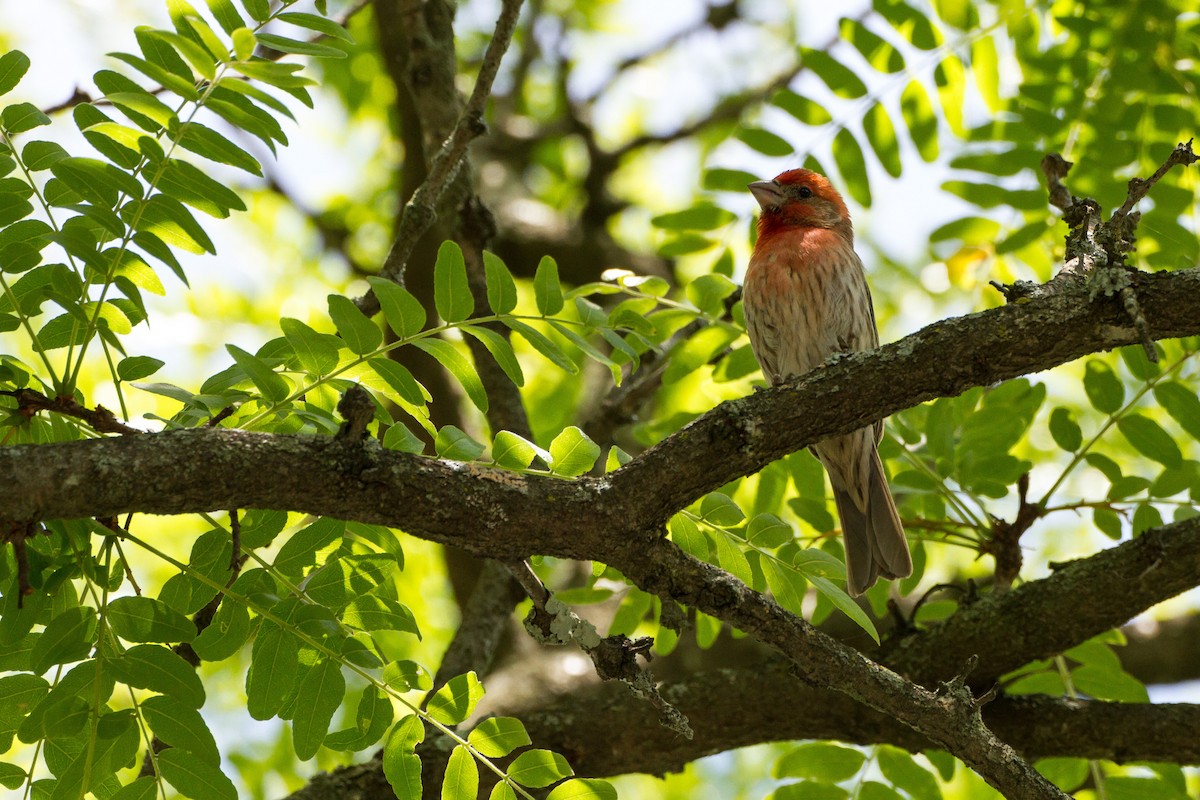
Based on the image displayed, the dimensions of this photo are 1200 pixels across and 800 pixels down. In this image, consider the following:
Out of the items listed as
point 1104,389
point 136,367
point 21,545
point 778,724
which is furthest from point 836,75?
point 21,545

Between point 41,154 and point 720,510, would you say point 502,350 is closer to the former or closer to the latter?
point 720,510

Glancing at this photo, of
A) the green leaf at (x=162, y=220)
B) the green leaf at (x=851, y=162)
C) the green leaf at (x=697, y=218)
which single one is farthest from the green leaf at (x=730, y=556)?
the green leaf at (x=851, y=162)

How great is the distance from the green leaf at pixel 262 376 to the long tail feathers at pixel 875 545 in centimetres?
235

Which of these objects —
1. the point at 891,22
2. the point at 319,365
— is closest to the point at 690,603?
the point at 319,365

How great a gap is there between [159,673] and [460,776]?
0.77 metres

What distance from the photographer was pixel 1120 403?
13.6ft

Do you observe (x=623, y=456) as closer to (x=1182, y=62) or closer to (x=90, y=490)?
(x=90, y=490)

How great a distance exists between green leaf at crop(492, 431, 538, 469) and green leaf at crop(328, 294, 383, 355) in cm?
39

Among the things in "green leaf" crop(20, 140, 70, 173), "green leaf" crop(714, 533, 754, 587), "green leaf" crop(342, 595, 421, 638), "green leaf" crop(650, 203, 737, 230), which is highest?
"green leaf" crop(650, 203, 737, 230)

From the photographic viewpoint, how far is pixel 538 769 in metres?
2.87

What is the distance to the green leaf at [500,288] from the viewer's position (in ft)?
9.94

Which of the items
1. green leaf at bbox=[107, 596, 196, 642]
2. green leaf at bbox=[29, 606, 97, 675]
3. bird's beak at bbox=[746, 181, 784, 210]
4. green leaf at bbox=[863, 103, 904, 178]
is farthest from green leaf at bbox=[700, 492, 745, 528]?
bird's beak at bbox=[746, 181, 784, 210]

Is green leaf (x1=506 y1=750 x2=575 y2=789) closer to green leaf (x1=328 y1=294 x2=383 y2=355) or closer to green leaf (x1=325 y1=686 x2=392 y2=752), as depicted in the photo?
green leaf (x1=325 y1=686 x2=392 y2=752)

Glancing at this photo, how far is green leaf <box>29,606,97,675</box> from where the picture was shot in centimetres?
264
